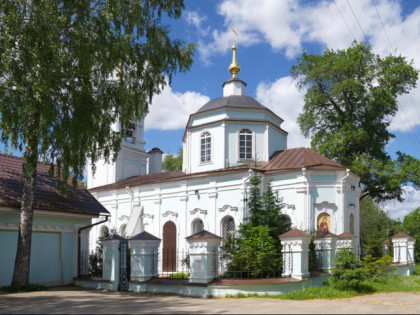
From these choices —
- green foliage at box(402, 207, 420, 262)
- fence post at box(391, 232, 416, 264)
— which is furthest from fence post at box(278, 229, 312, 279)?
green foliage at box(402, 207, 420, 262)

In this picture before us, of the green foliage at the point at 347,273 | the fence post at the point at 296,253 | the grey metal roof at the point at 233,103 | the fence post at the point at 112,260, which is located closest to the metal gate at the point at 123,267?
the fence post at the point at 112,260

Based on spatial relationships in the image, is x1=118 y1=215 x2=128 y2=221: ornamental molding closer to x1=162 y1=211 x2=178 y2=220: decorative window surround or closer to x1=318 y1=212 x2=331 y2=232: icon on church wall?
x1=162 y1=211 x2=178 y2=220: decorative window surround

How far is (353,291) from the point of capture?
11.9 metres

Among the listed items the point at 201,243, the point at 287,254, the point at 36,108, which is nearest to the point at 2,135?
the point at 36,108

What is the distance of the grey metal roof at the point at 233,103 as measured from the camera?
23758mm

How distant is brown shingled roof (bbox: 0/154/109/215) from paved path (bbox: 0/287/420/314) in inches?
121

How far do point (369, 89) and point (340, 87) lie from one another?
2239 mm

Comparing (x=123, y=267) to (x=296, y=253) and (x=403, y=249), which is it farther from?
(x=403, y=249)

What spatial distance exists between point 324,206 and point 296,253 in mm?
8688

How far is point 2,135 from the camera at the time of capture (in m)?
11.9

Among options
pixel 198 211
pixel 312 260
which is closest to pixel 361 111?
pixel 198 211

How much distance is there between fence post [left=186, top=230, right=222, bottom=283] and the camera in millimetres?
11336

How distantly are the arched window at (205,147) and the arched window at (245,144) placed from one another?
1773mm

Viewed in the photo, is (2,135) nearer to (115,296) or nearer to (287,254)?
(115,296)
